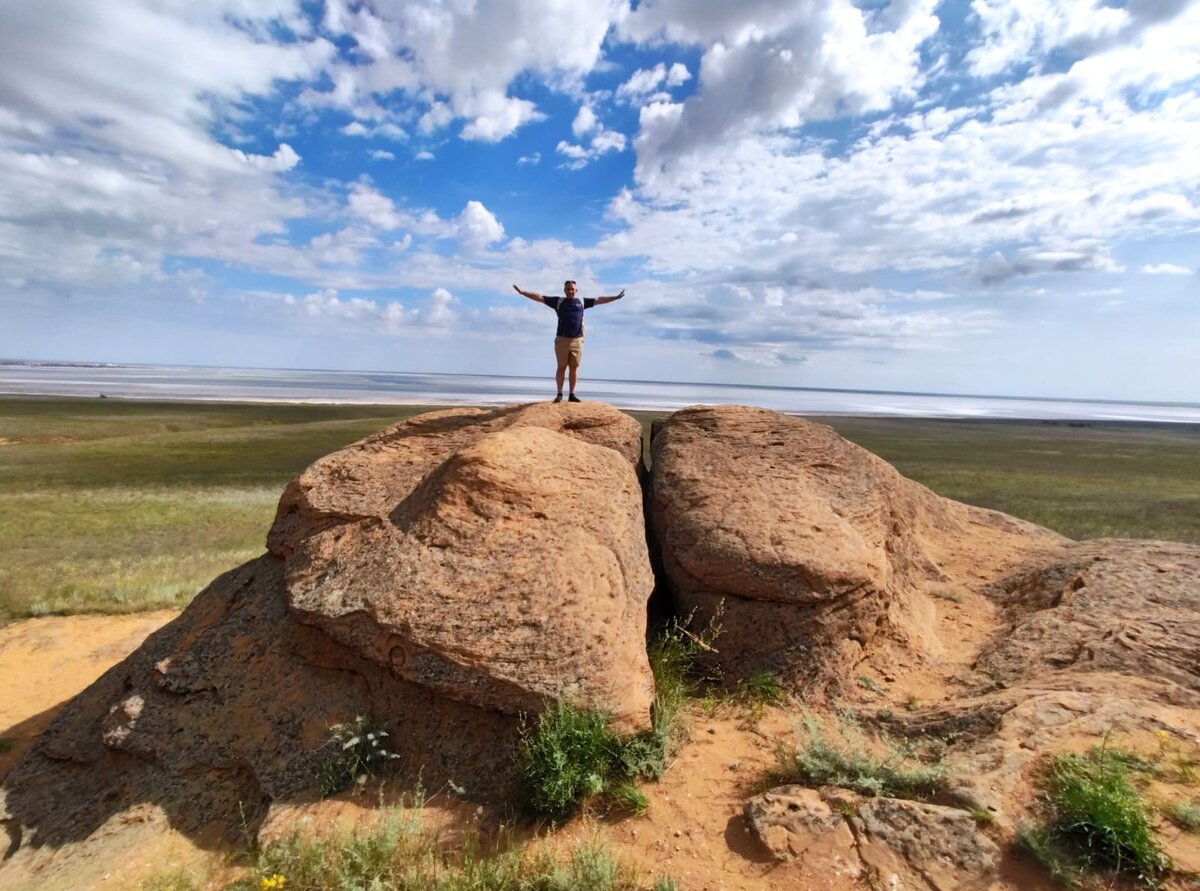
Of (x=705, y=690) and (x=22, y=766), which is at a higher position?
(x=705, y=690)

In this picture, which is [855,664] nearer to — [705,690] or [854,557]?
[854,557]

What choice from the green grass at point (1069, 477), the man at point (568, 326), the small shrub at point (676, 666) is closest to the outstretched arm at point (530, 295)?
the man at point (568, 326)

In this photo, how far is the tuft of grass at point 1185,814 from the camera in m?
4.74

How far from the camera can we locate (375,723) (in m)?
6.68

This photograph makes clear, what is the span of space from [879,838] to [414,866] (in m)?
3.86

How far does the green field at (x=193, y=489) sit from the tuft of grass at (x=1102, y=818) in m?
17.9

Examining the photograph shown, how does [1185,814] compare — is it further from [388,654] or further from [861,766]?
[388,654]

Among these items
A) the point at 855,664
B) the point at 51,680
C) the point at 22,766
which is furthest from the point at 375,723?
the point at 51,680

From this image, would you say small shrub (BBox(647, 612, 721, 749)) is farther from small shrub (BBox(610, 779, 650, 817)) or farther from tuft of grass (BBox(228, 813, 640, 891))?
tuft of grass (BBox(228, 813, 640, 891))

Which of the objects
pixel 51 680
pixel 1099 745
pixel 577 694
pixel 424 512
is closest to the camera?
pixel 1099 745

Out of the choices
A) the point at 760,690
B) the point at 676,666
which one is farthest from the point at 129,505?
the point at 760,690

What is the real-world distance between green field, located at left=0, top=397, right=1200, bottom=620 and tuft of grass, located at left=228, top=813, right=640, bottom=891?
1297 cm

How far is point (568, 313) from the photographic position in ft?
41.9

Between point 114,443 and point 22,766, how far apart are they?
46.4 meters
